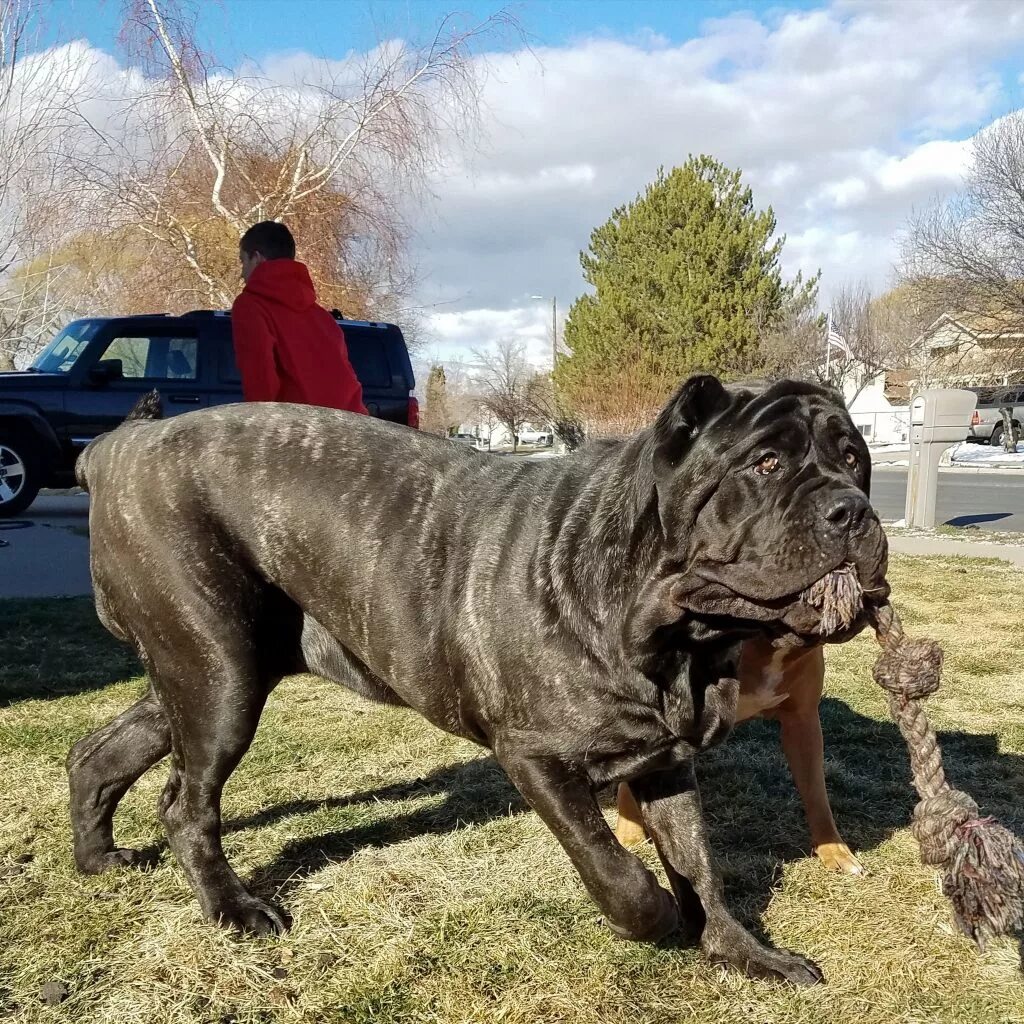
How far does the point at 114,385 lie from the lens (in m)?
10.7

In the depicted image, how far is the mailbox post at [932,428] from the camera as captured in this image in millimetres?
10945

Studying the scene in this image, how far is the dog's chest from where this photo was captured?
297 centimetres

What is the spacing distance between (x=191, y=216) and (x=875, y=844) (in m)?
14.2

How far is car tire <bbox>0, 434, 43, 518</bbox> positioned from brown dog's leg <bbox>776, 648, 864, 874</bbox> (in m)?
10.0

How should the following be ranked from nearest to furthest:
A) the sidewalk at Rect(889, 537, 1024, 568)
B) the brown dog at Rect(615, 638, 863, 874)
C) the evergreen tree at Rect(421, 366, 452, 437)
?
the brown dog at Rect(615, 638, 863, 874)
the sidewalk at Rect(889, 537, 1024, 568)
the evergreen tree at Rect(421, 366, 452, 437)

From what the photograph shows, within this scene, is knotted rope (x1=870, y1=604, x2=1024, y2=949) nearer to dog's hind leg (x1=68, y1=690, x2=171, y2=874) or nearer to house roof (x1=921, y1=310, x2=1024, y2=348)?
dog's hind leg (x1=68, y1=690, x2=171, y2=874)

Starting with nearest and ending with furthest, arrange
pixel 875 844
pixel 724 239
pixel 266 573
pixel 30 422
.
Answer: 1. pixel 266 573
2. pixel 875 844
3. pixel 30 422
4. pixel 724 239

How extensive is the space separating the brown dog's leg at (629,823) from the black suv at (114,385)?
7513mm

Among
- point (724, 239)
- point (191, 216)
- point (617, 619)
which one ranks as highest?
point (724, 239)

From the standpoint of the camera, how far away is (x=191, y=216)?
14.7 meters

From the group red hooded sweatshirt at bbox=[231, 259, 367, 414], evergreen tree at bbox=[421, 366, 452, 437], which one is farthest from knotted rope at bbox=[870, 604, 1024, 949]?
evergreen tree at bbox=[421, 366, 452, 437]

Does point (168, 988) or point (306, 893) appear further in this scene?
point (306, 893)

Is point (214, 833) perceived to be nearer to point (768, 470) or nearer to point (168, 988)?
point (168, 988)

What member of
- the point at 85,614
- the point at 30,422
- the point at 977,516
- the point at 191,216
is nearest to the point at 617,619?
the point at 85,614
